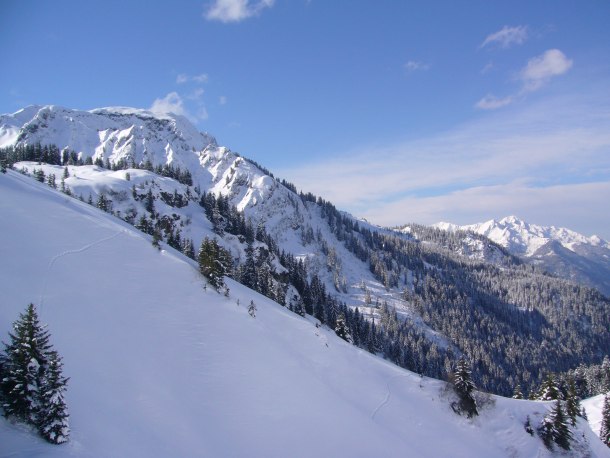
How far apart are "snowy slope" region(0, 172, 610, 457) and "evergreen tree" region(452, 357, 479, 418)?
5.34 ft

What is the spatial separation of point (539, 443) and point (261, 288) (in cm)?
6972

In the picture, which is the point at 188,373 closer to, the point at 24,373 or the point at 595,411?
the point at 24,373

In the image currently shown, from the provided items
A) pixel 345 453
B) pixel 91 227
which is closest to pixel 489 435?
pixel 345 453

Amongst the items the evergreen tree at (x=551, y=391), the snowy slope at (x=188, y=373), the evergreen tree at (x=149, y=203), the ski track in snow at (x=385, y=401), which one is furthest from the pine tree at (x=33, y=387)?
the evergreen tree at (x=149, y=203)

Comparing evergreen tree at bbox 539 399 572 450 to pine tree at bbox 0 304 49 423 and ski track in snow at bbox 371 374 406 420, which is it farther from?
pine tree at bbox 0 304 49 423

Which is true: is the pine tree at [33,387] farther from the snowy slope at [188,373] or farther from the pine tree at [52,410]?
the snowy slope at [188,373]

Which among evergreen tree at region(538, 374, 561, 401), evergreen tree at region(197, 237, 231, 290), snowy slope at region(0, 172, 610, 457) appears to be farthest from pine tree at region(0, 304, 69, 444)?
evergreen tree at region(538, 374, 561, 401)

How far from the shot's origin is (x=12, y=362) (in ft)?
72.5

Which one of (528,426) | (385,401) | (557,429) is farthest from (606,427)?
(385,401)

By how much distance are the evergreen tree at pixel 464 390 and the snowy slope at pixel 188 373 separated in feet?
5.34

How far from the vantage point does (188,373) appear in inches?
1391

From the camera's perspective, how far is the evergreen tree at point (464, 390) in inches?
1880

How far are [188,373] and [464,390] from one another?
36.0 metres

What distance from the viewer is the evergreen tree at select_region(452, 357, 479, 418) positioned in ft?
157
